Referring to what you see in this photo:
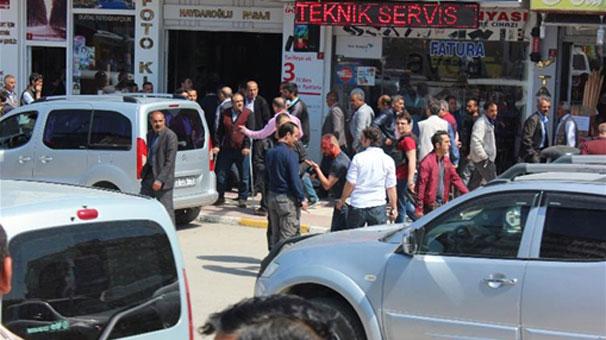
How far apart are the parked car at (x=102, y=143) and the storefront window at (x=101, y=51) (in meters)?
5.75

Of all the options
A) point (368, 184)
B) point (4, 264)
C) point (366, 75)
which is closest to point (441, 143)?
point (368, 184)

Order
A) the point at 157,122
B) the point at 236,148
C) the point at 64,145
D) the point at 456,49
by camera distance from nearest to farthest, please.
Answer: the point at 157,122
the point at 64,145
the point at 236,148
the point at 456,49

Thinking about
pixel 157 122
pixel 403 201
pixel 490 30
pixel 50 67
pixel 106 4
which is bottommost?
pixel 403 201

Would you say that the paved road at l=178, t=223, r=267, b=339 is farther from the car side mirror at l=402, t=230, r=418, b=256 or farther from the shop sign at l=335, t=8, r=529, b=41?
the shop sign at l=335, t=8, r=529, b=41

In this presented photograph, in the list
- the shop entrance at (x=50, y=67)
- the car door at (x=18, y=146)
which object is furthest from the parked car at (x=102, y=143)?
the shop entrance at (x=50, y=67)

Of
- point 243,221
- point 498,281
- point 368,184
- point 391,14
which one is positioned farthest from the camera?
point 391,14

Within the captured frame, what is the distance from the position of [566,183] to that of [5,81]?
45.0 ft

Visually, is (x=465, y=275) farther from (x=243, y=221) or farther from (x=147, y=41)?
(x=147, y=41)

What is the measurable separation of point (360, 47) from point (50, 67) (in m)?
6.90

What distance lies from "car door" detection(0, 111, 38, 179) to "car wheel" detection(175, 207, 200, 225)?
227 cm

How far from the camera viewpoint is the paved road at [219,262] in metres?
9.38

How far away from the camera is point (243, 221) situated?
14078 mm

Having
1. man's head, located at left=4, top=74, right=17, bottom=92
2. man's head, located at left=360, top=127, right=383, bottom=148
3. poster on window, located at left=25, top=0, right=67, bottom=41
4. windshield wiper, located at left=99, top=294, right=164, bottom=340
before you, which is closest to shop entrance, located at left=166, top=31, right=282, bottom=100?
poster on window, located at left=25, top=0, right=67, bottom=41

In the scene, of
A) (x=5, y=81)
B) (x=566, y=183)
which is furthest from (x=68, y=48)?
(x=566, y=183)
